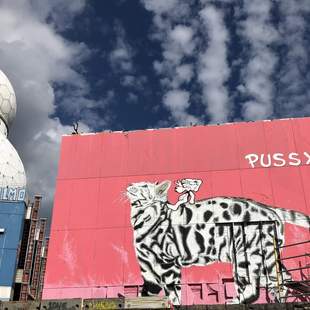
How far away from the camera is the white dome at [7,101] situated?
158ft

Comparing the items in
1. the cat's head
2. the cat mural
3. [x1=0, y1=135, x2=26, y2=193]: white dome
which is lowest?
the cat mural

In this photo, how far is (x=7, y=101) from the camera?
160 ft

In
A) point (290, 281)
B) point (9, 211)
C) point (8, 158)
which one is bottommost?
point (290, 281)

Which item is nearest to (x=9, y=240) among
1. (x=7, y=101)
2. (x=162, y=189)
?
(x=162, y=189)

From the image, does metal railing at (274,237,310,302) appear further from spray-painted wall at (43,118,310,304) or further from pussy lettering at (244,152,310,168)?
pussy lettering at (244,152,310,168)

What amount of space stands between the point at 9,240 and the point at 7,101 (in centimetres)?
2006

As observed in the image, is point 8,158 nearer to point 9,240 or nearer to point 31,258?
point 31,258

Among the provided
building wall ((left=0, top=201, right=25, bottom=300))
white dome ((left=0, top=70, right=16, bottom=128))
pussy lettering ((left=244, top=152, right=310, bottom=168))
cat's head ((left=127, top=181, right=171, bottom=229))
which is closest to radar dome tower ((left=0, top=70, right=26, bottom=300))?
building wall ((left=0, top=201, right=25, bottom=300))

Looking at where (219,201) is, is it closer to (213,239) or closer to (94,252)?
(213,239)

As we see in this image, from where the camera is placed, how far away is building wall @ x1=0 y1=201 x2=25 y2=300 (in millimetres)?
33562

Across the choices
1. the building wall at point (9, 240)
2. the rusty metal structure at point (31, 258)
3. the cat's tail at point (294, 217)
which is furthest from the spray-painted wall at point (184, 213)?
the rusty metal structure at point (31, 258)

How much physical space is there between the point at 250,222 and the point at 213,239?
8.04 ft

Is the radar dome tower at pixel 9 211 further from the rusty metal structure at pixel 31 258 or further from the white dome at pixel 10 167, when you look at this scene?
the rusty metal structure at pixel 31 258

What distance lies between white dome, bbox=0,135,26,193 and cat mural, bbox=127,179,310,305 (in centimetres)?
1963
